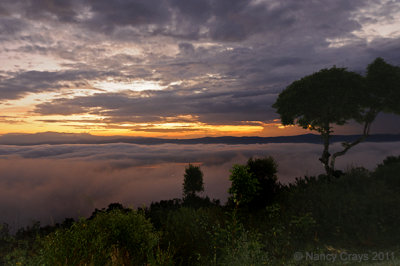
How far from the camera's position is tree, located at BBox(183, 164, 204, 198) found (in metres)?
30.9

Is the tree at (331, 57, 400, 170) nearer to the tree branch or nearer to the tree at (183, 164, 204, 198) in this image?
the tree branch

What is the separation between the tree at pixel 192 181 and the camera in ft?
101

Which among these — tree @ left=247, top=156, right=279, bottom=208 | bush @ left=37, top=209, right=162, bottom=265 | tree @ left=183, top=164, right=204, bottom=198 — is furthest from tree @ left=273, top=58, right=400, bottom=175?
bush @ left=37, top=209, right=162, bottom=265

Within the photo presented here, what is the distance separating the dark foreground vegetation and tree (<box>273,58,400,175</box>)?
11.8 metres

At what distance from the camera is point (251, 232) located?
1155 cm

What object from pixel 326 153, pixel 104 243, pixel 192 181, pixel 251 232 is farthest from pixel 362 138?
pixel 104 243

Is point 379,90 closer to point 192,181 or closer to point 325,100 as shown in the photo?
point 325,100

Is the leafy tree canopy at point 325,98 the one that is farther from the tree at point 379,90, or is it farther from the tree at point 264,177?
the tree at point 264,177

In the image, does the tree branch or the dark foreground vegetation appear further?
the tree branch

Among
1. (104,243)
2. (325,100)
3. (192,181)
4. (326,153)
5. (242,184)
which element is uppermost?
(325,100)

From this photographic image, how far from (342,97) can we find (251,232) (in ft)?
68.0

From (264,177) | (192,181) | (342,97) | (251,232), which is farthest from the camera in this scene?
(192,181)

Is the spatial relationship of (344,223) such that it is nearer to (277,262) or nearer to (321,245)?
(321,245)

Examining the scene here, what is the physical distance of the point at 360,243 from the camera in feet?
37.2
